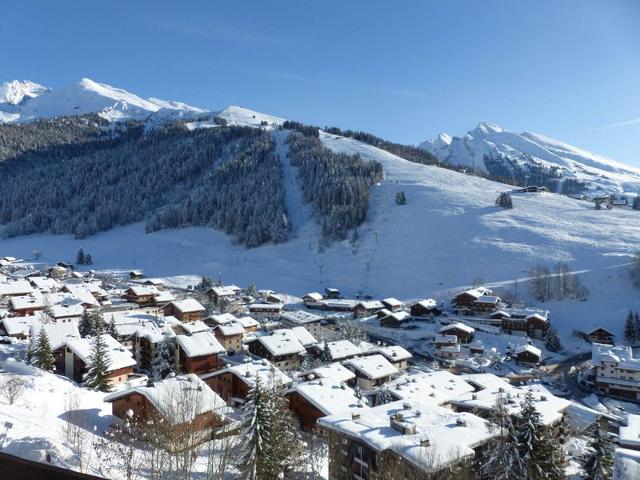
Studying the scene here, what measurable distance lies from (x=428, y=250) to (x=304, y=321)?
44114 millimetres

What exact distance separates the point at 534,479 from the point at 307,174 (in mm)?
131075

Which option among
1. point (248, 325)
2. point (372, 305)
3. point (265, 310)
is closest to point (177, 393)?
point (248, 325)

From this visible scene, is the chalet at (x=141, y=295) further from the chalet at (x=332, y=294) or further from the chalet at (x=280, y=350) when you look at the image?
the chalet at (x=280, y=350)

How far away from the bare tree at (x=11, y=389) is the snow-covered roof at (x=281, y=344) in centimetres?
2045

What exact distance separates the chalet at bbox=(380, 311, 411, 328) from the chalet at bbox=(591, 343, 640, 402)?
25163 millimetres

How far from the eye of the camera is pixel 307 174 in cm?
14225

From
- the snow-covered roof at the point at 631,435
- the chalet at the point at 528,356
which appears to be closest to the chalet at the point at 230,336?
the chalet at the point at 528,356

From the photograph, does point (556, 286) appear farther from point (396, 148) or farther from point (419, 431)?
point (396, 148)

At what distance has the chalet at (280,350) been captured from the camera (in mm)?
40812

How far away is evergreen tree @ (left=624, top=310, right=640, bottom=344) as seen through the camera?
5697cm

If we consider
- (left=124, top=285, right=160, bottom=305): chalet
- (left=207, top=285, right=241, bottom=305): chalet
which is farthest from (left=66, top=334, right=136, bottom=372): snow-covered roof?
(left=207, top=285, right=241, bottom=305): chalet

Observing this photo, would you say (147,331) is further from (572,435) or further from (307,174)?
(307,174)

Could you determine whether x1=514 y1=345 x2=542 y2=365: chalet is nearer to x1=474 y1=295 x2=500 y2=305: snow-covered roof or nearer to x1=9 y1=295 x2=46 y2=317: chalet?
x1=474 y1=295 x2=500 y2=305: snow-covered roof

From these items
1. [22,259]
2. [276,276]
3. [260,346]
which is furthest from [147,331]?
[22,259]
